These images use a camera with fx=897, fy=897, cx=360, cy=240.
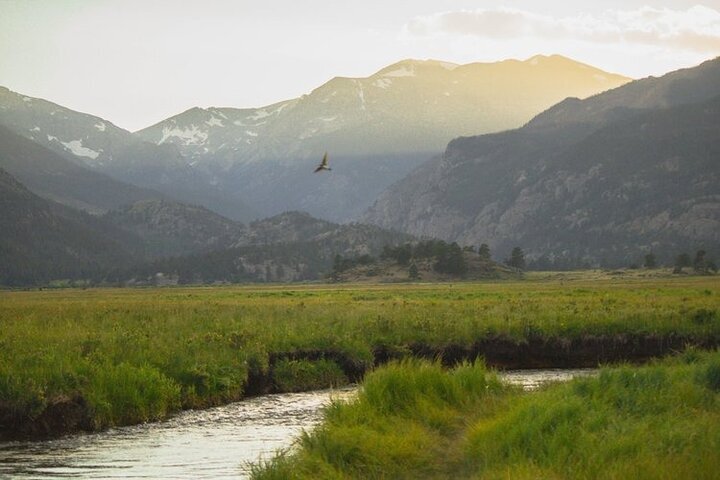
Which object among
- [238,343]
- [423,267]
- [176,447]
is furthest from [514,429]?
[423,267]

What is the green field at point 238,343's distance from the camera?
2694 cm

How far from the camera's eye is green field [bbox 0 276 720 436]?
1061 inches

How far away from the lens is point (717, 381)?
23500 mm

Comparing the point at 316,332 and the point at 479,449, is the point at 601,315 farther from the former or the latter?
the point at 479,449

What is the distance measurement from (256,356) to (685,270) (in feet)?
428

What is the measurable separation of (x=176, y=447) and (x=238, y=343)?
42.3ft

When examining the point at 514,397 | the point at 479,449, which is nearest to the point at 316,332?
the point at 514,397

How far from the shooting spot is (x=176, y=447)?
940 inches

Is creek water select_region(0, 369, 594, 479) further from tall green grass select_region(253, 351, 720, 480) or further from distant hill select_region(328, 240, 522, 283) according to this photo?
distant hill select_region(328, 240, 522, 283)

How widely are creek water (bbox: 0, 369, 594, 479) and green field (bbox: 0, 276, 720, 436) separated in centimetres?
113

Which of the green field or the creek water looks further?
the green field

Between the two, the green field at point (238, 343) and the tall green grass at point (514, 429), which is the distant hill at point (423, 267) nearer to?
the green field at point (238, 343)

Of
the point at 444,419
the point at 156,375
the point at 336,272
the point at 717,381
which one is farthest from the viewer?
the point at 336,272

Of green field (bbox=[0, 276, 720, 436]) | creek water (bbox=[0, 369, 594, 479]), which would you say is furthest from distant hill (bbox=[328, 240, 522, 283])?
creek water (bbox=[0, 369, 594, 479])
